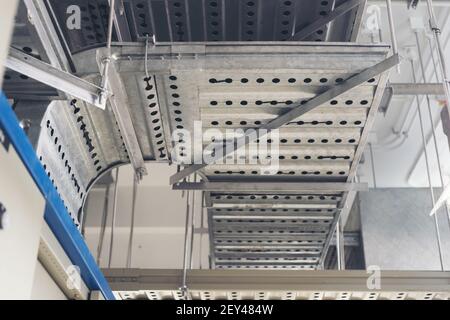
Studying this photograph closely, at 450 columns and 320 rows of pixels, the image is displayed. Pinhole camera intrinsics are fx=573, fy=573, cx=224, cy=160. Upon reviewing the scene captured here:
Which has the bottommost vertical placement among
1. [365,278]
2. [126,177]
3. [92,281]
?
[92,281]

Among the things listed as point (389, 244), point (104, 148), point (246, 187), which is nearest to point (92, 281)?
point (104, 148)

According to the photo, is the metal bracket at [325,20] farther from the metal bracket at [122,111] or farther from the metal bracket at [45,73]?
the metal bracket at [45,73]

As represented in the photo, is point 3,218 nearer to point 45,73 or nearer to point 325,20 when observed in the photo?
point 45,73
